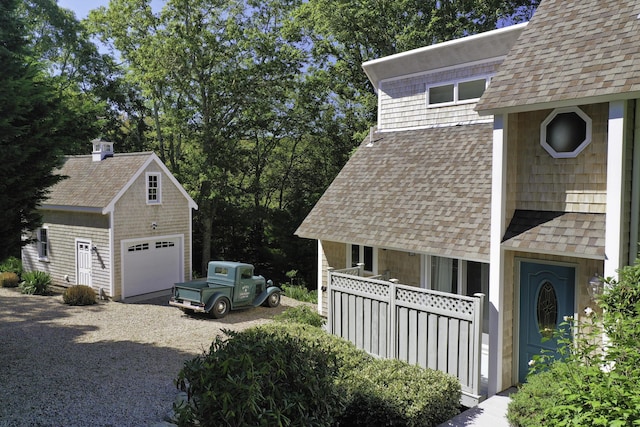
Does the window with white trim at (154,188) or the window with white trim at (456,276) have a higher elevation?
the window with white trim at (154,188)

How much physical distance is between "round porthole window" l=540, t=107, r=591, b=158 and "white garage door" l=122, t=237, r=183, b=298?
15.1 meters

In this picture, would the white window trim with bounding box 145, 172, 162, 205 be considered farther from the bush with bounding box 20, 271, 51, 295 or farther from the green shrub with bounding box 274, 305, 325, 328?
the green shrub with bounding box 274, 305, 325, 328

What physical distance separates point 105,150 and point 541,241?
60.0ft

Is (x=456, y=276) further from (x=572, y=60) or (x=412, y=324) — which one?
(x=572, y=60)

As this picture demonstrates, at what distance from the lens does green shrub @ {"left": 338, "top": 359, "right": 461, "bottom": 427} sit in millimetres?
7090

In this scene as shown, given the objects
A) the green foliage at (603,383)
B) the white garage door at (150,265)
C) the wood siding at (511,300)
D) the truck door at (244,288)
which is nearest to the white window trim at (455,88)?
the wood siding at (511,300)

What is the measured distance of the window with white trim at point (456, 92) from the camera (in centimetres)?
1264

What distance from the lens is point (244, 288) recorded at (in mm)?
16281

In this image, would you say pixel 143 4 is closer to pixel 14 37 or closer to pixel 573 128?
pixel 14 37

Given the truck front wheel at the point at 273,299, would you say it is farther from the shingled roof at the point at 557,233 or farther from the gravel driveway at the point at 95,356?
the shingled roof at the point at 557,233

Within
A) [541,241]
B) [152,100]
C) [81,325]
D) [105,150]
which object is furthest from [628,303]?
[152,100]

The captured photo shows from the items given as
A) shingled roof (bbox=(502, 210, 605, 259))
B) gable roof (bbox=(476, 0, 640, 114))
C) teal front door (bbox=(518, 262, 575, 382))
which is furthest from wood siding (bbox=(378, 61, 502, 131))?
teal front door (bbox=(518, 262, 575, 382))

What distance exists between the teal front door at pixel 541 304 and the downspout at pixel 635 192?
113 centimetres

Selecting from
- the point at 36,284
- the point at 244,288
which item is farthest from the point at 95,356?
the point at 36,284
